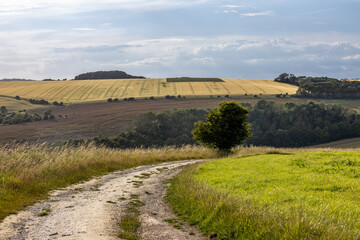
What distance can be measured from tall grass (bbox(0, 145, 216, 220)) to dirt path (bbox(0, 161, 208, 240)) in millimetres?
888

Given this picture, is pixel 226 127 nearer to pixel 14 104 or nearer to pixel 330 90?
pixel 14 104

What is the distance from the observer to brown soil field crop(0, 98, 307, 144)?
7138cm

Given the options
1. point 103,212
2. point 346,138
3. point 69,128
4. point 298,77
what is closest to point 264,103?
→ point 346,138

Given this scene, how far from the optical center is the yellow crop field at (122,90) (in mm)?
118625

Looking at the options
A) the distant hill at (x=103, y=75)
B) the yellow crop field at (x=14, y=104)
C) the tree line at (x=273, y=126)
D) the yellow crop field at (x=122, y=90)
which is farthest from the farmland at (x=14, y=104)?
the distant hill at (x=103, y=75)

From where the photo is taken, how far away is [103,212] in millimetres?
13008

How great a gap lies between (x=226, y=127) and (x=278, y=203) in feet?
102

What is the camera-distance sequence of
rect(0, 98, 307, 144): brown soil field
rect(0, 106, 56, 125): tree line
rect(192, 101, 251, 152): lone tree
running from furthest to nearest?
rect(0, 106, 56, 125): tree line < rect(0, 98, 307, 144): brown soil field < rect(192, 101, 251, 152): lone tree

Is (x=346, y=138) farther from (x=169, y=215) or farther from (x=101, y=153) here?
(x=169, y=215)

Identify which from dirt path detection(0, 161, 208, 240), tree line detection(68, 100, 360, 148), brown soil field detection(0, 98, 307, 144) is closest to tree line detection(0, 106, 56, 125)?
brown soil field detection(0, 98, 307, 144)

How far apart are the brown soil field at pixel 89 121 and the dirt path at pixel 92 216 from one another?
49137mm

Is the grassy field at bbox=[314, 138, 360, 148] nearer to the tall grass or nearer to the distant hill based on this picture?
the tall grass

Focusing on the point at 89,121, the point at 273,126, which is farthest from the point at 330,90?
the point at 89,121

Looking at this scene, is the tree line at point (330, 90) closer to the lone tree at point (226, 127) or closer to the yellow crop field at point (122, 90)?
the yellow crop field at point (122, 90)
